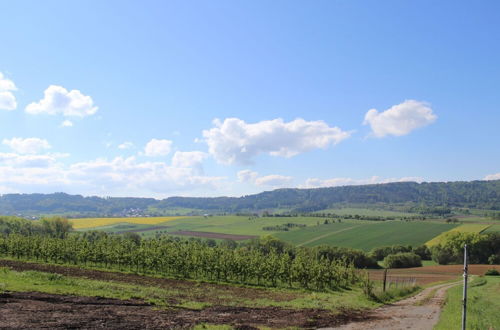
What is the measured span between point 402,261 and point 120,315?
334 feet

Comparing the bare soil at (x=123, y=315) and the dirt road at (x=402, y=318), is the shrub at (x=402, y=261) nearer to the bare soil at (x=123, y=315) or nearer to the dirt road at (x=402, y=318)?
the dirt road at (x=402, y=318)

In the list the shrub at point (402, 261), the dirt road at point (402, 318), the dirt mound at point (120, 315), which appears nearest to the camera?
the dirt mound at point (120, 315)

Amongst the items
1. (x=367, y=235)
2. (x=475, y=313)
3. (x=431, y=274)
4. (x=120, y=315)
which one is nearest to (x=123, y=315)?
(x=120, y=315)

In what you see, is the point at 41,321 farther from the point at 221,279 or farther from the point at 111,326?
the point at 221,279

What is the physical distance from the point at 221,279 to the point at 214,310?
3963cm

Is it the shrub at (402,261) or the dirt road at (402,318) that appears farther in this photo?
the shrub at (402,261)

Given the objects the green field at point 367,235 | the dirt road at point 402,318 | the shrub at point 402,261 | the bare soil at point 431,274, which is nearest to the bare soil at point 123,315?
the dirt road at point 402,318

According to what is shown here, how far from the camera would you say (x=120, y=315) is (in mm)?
22109

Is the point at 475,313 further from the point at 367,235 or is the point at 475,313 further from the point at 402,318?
the point at 367,235

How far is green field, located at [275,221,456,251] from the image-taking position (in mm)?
136750

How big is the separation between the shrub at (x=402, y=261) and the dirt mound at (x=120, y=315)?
8567 centimetres

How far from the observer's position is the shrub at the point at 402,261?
354ft

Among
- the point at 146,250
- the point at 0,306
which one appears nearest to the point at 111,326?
the point at 0,306

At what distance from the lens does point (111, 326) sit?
19.1 m
